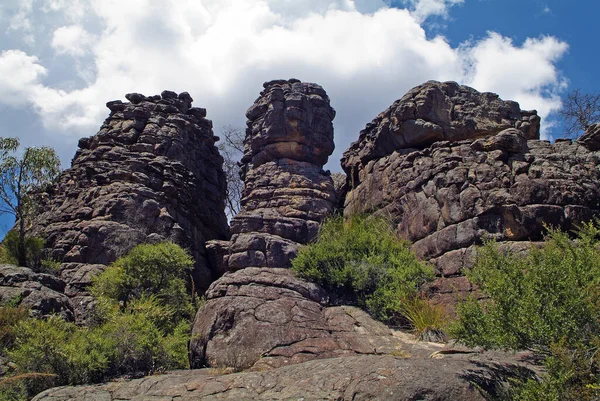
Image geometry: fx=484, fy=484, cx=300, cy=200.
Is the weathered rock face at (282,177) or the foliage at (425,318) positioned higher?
the weathered rock face at (282,177)

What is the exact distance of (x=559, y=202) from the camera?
607 inches

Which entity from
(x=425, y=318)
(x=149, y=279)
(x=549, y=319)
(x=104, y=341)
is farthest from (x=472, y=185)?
(x=104, y=341)

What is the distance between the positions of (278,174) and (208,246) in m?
5.12

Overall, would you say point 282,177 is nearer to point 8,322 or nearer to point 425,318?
point 425,318

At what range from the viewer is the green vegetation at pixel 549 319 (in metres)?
6.94

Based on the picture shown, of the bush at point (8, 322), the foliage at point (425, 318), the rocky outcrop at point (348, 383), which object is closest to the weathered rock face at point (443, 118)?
the foliage at point (425, 318)

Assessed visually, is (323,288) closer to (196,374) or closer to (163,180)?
(196,374)

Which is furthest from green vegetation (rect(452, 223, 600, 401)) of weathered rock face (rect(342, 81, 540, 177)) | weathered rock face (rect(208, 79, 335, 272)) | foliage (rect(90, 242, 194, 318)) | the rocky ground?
weathered rock face (rect(342, 81, 540, 177))

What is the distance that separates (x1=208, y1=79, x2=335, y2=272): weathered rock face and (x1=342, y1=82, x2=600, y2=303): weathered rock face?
265cm

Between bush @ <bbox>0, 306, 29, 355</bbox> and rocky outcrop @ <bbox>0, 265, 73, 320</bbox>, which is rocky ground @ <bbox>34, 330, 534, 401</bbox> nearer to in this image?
bush @ <bbox>0, 306, 29, 355</bbox>

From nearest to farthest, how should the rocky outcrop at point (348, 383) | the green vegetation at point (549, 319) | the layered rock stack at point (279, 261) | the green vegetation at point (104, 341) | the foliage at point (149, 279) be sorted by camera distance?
1. the green vegetation at point (549, 319)
2. the rocky outcrop at point (348, 383)
3. the green vegetation at point (104, 341)
4. the layered rock stack at point (279, 261)
5. the foliage at point (149, 279)

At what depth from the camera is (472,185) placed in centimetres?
1662

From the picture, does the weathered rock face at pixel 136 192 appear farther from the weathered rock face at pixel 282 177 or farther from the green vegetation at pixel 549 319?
the green vegetation at pixel 549 319

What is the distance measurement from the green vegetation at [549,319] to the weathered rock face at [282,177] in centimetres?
1166
